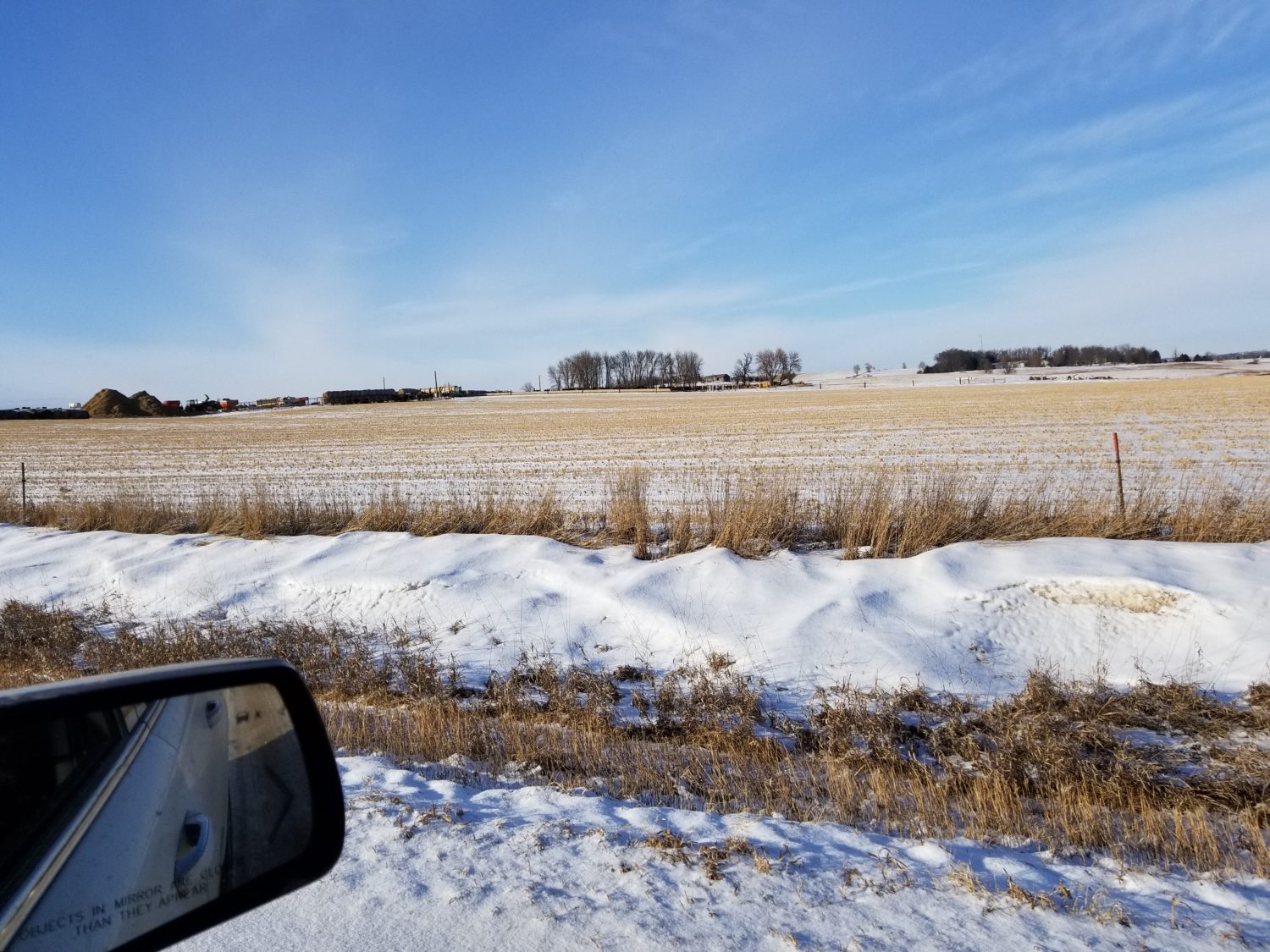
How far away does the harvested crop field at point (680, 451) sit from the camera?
18.8m

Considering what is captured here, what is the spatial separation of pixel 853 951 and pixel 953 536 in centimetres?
693

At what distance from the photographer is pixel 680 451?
29703 millimetres

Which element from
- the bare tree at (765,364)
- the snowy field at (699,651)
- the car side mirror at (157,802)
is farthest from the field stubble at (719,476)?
the bare tree at (765,364)

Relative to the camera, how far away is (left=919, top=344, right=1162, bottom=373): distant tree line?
171875 mm

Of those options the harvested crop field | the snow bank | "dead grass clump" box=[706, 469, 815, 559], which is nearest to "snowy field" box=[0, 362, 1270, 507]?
the harvested crop field

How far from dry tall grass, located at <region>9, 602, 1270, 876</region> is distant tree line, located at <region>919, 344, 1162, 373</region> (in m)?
176

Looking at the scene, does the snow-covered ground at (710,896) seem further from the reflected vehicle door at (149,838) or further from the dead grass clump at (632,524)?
the dead grass clump at (632,524)

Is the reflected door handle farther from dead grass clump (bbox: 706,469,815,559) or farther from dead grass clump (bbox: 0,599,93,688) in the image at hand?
dead grass clump (bbox: 706,469,815,559)

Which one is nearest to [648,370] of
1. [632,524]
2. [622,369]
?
[622,369]

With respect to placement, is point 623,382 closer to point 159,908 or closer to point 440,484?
point 440,484

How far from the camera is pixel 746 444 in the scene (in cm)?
3122

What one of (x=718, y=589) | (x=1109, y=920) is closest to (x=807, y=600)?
(x=718, y=589)

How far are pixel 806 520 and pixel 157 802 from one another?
847cm

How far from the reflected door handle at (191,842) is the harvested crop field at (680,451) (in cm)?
1140
